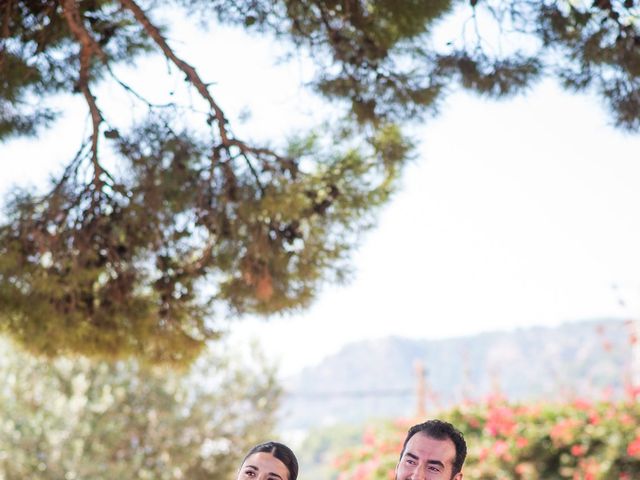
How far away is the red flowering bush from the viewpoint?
18.7 feet

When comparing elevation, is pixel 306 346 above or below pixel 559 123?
below

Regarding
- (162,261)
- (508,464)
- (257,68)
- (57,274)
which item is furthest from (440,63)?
(508,464)

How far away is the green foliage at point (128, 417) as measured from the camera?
737 centimetres

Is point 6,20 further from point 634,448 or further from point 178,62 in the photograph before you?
point 634,448

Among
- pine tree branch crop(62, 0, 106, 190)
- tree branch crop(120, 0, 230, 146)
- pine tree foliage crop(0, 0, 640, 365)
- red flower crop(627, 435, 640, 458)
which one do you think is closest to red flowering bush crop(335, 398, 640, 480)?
red flower crop(627, 435, 640, 458)

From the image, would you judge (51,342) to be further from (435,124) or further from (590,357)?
(590,357)

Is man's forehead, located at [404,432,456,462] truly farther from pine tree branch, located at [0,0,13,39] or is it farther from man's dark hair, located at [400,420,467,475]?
pine tree branch, located at [0,0,13,39]

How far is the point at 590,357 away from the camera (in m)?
22.6

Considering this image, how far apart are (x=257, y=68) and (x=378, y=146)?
57 centimetres

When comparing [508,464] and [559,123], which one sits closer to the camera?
[508,464]

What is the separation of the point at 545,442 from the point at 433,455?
13.2 feet

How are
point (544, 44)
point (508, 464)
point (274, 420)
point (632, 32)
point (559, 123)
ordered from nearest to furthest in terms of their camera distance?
point (632, 32), point (544, 44), point (508, 464), point (274, 420), point (559, 123)

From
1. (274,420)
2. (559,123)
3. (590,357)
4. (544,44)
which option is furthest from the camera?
(590,357)

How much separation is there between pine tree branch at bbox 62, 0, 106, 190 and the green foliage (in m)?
3.50
